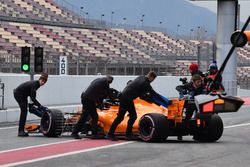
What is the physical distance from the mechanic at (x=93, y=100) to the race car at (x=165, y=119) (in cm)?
39

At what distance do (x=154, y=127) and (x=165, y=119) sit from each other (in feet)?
1.04

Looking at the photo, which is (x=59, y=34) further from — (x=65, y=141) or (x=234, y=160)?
(x=234, y=160)

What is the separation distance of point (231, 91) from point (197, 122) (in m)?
27.0

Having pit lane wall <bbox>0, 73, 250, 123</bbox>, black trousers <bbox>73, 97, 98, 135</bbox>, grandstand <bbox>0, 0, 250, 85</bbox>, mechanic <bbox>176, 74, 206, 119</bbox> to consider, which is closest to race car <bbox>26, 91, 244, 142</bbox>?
mechanic <bbox>176, 74, 206, 119</bbox>

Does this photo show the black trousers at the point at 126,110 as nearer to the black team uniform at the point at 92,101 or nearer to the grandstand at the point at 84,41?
the black team uniform at the point at 92,101

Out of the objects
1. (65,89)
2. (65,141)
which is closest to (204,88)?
(65,141)

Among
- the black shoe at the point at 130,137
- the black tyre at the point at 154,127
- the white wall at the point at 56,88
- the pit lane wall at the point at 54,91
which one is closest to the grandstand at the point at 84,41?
the white wall at the point at 56,88

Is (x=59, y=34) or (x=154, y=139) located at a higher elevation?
(x=59, y=34)

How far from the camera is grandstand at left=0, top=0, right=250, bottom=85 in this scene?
40625mm

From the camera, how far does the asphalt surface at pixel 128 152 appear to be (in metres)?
10.9

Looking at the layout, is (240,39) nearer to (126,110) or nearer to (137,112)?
(126,110)

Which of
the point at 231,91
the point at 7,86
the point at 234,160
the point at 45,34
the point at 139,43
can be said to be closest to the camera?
the point at 234,160

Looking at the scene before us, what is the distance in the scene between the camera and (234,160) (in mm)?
11266

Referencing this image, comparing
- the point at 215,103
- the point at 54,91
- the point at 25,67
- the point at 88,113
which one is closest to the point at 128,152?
the point at 215,103
